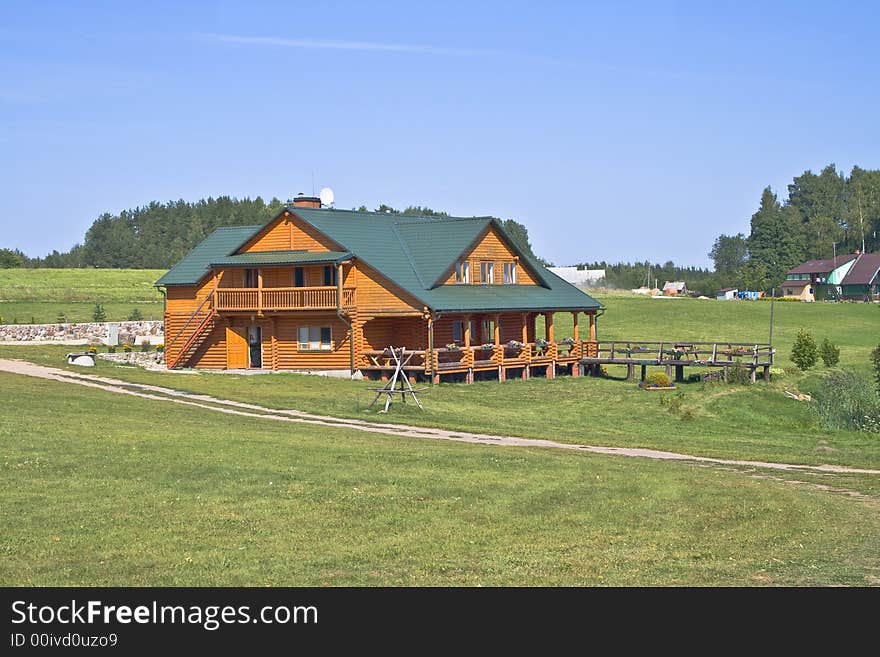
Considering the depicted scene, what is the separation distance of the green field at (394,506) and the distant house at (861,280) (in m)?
90.3

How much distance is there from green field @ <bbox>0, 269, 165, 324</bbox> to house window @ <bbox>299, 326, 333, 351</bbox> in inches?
870

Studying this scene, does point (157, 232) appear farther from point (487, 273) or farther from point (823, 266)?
point (487, 273)

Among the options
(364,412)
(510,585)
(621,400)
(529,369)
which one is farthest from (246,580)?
(529,369)

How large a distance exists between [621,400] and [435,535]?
98.8 feet

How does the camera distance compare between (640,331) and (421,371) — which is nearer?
(421,371)

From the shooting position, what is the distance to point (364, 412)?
3816 centimetres

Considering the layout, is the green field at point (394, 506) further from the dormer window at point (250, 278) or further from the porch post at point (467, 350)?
the dormer window at point (250, 278)

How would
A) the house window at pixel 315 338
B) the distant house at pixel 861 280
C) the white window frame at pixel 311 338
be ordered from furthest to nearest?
the distant house at pixel 861 280, the white window frame at pixel 311 338, the house window at pixel 315 338

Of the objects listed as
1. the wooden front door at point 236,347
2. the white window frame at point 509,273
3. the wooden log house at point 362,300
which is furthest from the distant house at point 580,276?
the wooden front door at point 236,347

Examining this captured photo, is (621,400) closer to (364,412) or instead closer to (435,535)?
(364,412)

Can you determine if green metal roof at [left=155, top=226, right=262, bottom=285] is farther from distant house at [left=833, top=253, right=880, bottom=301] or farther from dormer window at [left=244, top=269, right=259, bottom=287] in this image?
distant house at [left=833, top=253, right=880, bottom=301]

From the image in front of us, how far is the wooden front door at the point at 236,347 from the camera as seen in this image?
5522cm

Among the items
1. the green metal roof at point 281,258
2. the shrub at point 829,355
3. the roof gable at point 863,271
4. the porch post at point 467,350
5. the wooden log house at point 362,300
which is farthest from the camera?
the roof gable at point 863,271

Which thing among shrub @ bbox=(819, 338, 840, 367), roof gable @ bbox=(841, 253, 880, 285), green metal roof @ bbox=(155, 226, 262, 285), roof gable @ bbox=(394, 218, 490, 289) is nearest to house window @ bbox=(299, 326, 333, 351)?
roof gable @ bbox=(394, 218, 490, 289)
